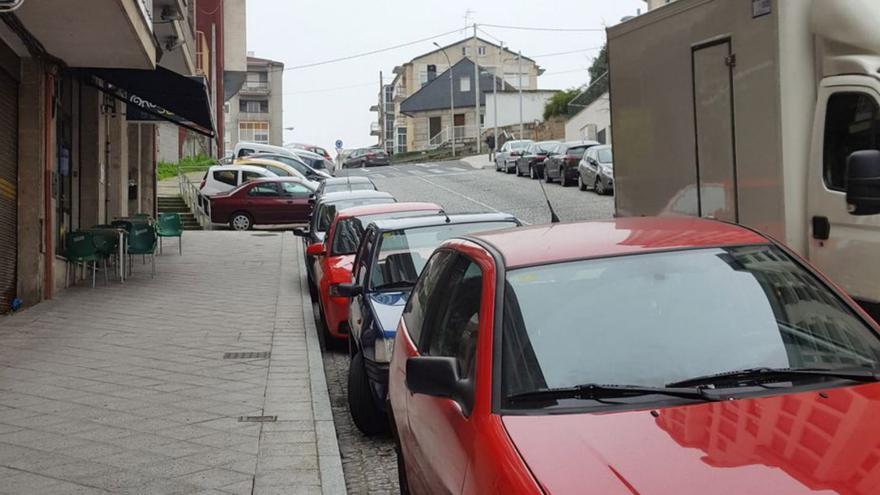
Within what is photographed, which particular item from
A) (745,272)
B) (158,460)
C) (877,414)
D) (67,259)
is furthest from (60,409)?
(67,259)

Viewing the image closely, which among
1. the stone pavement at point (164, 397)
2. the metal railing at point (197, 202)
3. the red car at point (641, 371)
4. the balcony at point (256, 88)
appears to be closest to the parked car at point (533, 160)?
the metal railing at point (197, 202)

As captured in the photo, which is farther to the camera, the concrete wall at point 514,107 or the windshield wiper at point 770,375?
the concrete wall at point 514,107

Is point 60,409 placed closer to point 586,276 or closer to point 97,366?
point 97,366

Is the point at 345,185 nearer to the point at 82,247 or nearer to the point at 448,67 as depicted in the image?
the point at 82,247

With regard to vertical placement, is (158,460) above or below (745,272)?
below

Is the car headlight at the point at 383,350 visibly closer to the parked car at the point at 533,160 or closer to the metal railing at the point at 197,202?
the metal railing at the point at 197,202

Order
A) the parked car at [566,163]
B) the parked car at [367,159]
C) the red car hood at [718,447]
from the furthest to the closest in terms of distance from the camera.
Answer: the parked car at [367,159] < the parked car at [566,163] < the red car hood at [718,447]

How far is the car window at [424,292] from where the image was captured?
5.11 metres

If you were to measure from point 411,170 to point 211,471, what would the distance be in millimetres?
49012

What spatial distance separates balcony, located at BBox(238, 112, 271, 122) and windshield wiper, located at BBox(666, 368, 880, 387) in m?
106

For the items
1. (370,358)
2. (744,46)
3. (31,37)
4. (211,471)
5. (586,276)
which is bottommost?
(211,471)

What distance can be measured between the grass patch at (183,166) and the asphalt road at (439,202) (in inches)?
316

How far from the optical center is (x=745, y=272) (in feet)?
13.8

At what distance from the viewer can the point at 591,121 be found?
52.5 m
